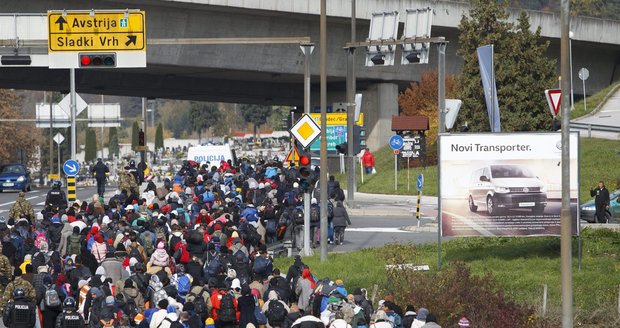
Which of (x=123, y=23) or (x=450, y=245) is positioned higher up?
(x=123, y=23)

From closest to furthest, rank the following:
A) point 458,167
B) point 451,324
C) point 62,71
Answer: point 451,324, point 458,167, point 62,71

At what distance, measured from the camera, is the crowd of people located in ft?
66.7

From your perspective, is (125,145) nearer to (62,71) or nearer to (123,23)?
(62,71)

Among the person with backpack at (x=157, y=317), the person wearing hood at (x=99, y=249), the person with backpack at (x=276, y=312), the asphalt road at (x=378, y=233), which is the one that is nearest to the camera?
the person with backpack at (x=157, y=317)

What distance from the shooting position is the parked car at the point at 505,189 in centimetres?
2573

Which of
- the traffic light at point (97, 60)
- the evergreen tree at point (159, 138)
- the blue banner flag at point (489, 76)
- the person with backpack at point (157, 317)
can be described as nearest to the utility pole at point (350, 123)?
the traffic light at point (97, 60)

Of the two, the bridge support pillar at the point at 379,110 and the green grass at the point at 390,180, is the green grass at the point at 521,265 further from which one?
the bridge support pillar at the point at 379,110

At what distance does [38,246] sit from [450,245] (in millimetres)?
9496

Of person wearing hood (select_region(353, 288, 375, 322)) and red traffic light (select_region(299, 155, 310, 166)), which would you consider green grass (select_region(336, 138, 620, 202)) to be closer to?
red traffic light (select_region(299, 155, 310, 166))

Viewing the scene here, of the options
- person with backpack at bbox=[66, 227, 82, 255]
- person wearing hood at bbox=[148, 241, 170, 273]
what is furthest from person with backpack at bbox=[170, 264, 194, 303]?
person with backpack at bbox=[66, 227, 82, 255]

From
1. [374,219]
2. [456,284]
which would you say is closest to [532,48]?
[374,219]

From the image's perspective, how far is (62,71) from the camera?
56281mm

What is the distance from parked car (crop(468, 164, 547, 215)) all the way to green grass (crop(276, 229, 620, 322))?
1.35 m

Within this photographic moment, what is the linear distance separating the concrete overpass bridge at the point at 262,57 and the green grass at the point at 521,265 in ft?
78.8
